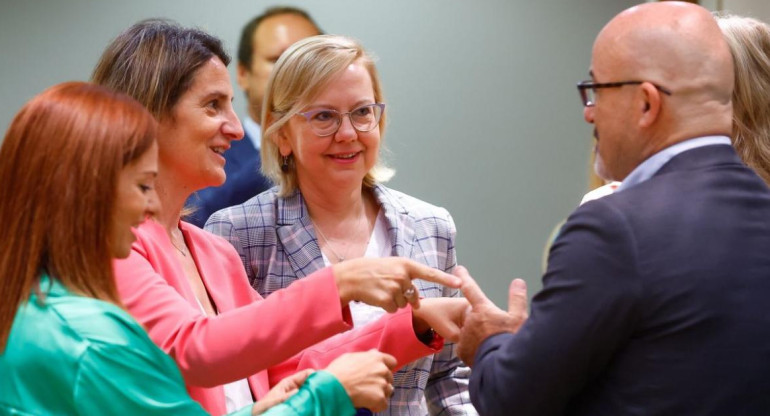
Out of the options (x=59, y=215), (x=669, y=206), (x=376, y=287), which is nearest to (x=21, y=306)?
(x=59, y=215)

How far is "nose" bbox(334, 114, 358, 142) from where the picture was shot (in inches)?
110

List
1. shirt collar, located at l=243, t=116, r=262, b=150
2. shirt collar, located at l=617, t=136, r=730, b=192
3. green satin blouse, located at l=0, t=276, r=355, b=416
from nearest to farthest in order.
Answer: green satin blouse, located at l=0, t=276, r=355, b=416
shirt collar, located at l=617, t=136, r=730, b=192
shirt collar, located at l=243, t=116, r=262, b=150

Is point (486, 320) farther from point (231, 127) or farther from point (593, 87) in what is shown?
point (231, 127)

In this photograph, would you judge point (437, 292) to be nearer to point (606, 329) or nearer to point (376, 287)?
point (376, 287)

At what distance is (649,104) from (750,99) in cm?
72

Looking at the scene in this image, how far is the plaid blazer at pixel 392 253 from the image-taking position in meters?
2.68

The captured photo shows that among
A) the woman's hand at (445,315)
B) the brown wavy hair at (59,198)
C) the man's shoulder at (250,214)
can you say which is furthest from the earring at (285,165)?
the brown wavy hair at (59,198)

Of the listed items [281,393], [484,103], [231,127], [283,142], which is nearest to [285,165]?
[283,142]

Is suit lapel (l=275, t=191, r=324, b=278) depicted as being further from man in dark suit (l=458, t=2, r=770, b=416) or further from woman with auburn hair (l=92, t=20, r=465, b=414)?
man in dark suit (l=458, t=2, r=770, b=416)

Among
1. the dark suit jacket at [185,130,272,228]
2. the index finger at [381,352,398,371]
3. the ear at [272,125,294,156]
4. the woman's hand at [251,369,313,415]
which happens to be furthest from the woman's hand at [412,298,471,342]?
the dark suit jacket at [185,130,272,228]

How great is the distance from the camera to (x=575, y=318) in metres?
1.65

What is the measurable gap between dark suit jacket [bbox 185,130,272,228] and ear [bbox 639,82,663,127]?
2.05 m

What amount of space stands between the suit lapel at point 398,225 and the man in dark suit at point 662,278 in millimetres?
985

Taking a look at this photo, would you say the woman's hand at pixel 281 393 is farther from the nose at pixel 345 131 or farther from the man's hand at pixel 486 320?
the nose at pixel 345 131
